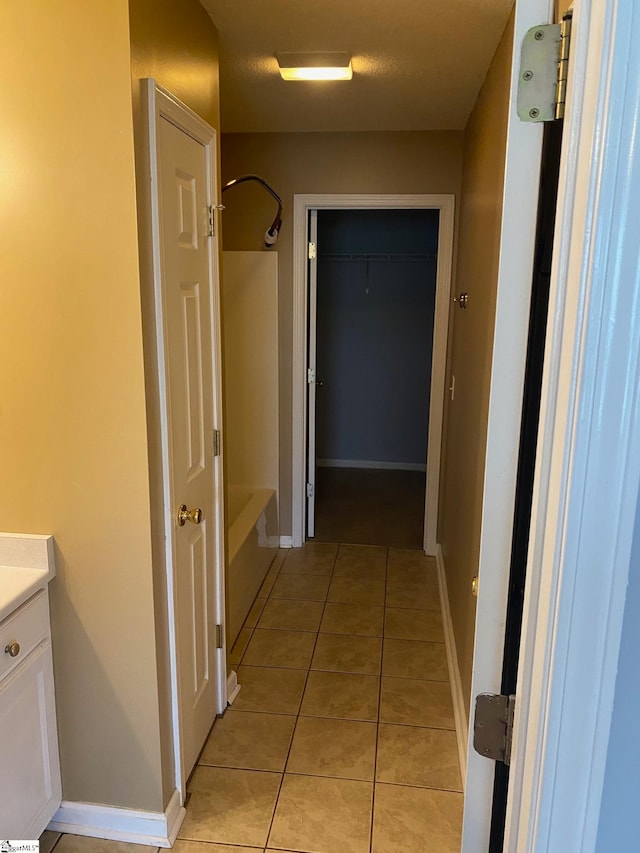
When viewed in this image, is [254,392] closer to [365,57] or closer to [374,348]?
[365,57]

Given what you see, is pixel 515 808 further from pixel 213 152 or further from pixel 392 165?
pixel 392 165

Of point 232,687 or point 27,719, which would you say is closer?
point 27,719

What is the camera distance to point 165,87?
5.56 ft

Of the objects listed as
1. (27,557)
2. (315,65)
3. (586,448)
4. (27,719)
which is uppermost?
(315,65)

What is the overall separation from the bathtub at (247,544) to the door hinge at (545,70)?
7.58ft

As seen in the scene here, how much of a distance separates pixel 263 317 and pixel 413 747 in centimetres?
244

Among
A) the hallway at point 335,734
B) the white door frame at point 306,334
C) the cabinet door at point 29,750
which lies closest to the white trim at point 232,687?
the hallway at point 335,734

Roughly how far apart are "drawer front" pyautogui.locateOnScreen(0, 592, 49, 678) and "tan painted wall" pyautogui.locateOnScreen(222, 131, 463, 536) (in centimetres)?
241

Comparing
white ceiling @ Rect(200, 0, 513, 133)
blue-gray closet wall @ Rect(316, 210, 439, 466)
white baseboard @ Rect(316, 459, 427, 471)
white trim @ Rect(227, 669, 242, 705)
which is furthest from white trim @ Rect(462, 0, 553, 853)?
white baseboard @ Rect(316, 459, 427, 471)

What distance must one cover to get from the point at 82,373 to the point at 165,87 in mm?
800

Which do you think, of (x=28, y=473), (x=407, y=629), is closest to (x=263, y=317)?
(x=407, y=629)

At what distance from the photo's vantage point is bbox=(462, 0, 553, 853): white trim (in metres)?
0.72

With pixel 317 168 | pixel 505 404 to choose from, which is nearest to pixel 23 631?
pixel 505 404

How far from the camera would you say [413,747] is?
7.54 ft
